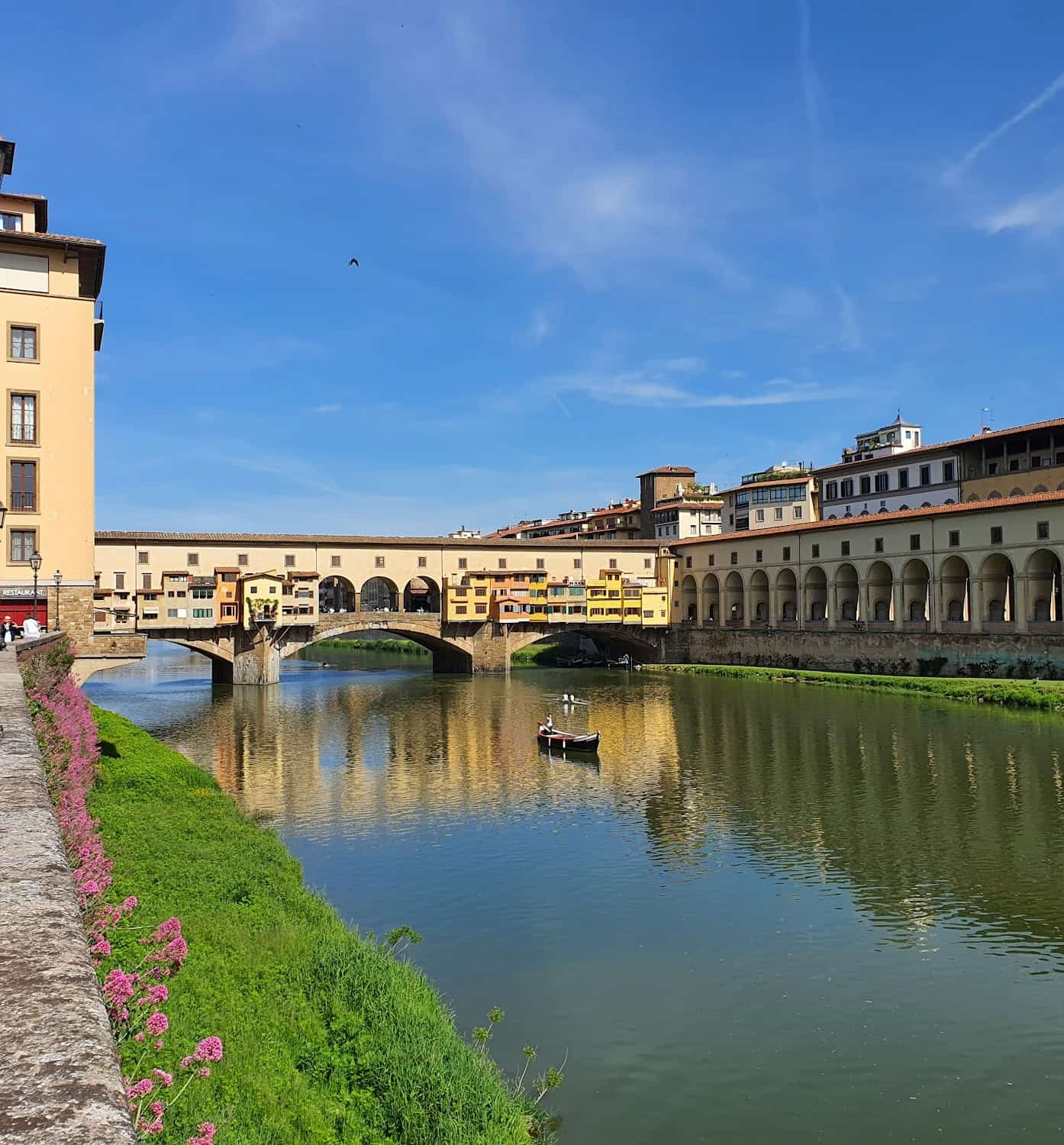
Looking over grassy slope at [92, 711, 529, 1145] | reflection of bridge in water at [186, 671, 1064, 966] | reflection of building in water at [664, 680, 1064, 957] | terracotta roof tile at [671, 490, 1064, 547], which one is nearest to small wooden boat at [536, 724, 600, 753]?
reflection of bridge in water at [186, 671, 1064, 966]

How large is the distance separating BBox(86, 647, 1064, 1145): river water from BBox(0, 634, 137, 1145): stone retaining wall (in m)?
8.03

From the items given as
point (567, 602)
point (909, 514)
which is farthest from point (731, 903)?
point (567, 602)

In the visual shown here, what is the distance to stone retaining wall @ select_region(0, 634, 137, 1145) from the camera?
2896mm

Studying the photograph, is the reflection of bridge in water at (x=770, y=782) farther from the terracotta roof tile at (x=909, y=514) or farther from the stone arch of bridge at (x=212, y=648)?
the terracotta roof tile at (x=909, y=514)

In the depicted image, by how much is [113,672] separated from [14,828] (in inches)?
3296

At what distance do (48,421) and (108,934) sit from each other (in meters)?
23.5

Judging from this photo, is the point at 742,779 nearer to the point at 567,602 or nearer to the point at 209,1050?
the point at 209,1050

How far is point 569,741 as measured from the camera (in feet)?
124

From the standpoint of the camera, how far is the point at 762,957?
15.8 m

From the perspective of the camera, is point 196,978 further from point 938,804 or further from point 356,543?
point 356,543

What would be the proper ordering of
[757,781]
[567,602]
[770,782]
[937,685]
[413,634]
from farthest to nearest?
[567,602], [413,634], [937,685], [757,781], [770,782]

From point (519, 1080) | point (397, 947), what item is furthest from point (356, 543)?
point (519, 1080)

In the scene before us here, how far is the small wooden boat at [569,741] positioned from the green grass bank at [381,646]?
63466 mm

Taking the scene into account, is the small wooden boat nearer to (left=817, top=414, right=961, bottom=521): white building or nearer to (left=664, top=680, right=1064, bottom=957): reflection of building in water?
(left=664, top=680, right=1064, bottom=957): reflection of building in water
